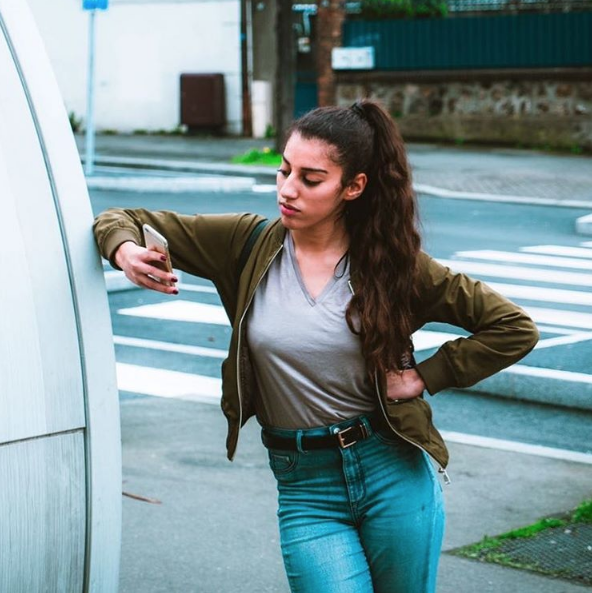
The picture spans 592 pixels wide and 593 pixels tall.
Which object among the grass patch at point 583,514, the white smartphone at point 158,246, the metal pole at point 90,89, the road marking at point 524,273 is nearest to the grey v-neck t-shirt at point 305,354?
the white smartphone at point 158,246

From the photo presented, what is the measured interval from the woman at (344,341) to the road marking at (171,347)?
6.10 meters

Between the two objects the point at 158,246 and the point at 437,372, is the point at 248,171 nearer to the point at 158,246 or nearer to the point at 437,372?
the point at 437,372

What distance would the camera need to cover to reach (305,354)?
10.1ft

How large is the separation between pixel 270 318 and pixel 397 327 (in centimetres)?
30

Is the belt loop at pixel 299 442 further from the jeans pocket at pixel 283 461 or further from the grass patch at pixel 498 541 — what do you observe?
the grass patch at pixel 498 541

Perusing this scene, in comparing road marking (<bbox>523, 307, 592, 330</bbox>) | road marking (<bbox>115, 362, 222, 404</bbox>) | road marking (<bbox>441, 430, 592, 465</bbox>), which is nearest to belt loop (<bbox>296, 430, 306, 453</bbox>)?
road marking (<bbox>441, 430, 592, 465</bbox>)

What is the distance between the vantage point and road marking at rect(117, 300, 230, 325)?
10.7 m

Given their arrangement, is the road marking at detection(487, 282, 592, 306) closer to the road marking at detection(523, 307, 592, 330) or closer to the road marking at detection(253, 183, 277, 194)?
the road marking at detection(523, 307, 592, 330)

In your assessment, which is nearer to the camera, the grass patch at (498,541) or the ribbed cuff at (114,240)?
the ribbed cuff at (114,240)

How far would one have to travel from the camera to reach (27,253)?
2.44 m

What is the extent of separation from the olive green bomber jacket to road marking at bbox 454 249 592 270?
33.5ft

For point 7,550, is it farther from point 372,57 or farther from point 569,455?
point 372,57

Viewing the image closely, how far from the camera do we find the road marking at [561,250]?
46.5 ft

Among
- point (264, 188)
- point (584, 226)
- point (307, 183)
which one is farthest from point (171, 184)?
point (307, 183)
